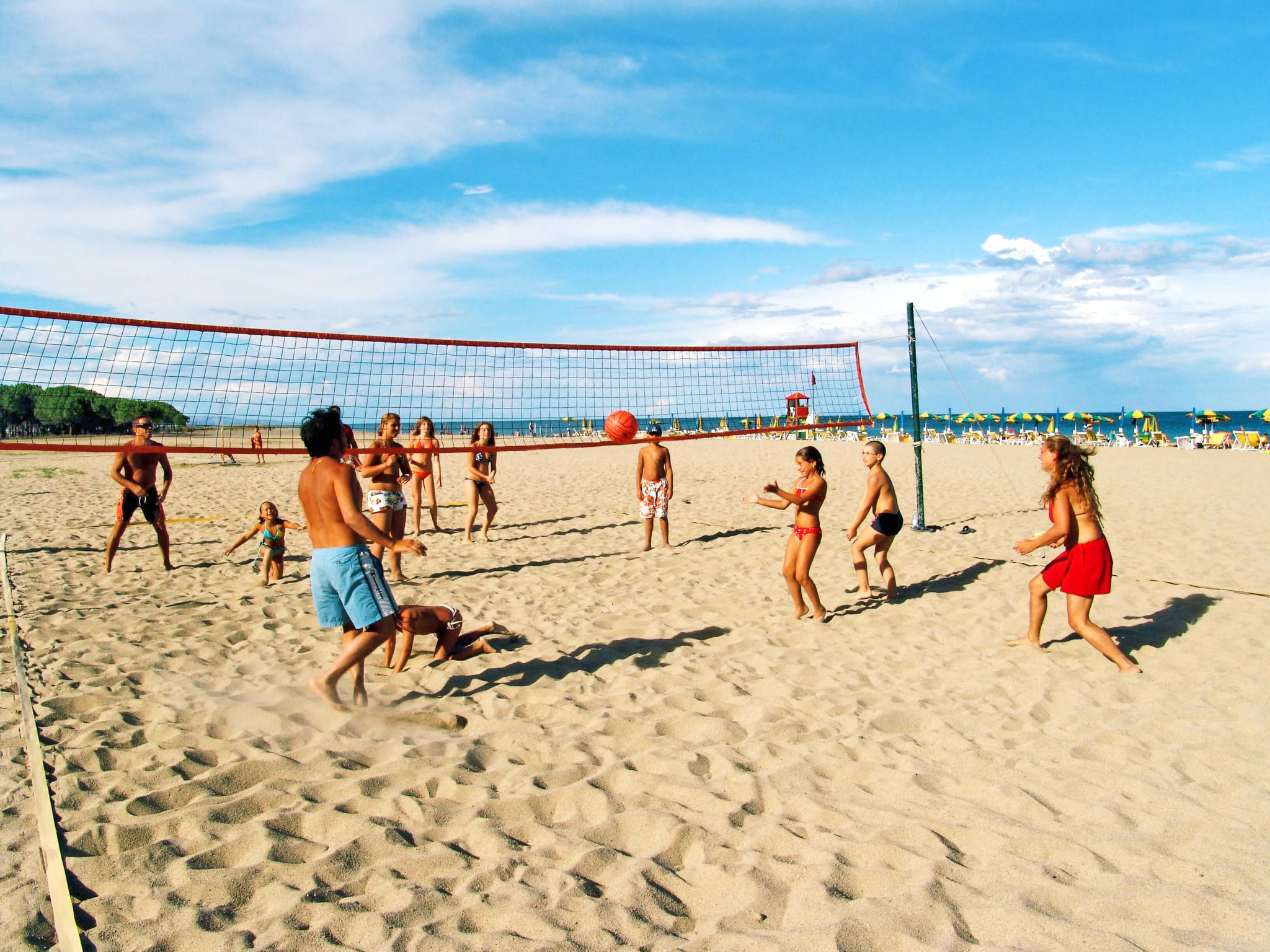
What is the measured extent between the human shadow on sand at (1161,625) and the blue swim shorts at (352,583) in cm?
398

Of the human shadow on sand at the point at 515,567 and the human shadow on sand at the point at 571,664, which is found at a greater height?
the human shadow on sand at the point at 515,567

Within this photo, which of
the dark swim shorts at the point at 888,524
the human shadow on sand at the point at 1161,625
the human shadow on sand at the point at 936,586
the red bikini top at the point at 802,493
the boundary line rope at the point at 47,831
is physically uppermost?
the red bikini top at the point at 802,493

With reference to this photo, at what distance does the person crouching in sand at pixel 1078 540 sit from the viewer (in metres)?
4.25

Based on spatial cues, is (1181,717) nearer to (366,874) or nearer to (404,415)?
(366,874)

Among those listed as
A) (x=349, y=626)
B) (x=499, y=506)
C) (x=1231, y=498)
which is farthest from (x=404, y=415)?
(x=1231, y=498)

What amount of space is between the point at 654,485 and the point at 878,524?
253 centimetres

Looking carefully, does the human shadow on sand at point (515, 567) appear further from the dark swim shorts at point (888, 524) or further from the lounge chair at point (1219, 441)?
the lounge chair at point (1219, 441)

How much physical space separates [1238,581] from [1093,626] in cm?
300

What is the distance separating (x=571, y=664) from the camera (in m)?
4.35

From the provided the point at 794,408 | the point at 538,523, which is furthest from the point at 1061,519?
the point at 538,523

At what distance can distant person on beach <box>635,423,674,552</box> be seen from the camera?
766cm

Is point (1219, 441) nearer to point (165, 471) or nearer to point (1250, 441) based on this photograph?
point (1250, 441)

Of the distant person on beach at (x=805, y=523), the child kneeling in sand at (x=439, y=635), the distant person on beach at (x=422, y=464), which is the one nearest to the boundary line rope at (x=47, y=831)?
the child kneeling in sand at (x=439, y=635)

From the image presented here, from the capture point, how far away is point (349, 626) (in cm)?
353
